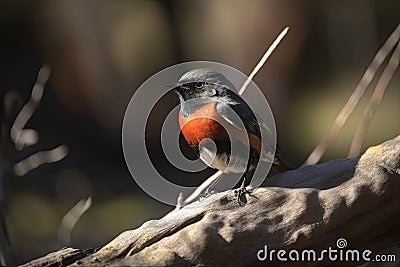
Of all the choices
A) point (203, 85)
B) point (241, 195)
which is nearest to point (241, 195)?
point (241, 195)

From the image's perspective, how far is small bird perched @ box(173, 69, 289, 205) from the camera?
291cm

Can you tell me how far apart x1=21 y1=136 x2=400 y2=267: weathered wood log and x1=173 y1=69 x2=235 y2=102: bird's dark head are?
68 centimetres

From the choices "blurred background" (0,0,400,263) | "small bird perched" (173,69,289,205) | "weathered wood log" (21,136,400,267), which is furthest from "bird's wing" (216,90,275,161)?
"blurred background" (0,0,400,263)

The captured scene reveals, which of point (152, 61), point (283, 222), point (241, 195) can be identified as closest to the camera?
point (283, 222)

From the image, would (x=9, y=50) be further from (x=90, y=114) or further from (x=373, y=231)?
(x=373, y=231)

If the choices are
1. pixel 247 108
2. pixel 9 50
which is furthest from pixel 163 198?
pixel 9 50

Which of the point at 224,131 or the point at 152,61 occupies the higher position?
the point at 224,131

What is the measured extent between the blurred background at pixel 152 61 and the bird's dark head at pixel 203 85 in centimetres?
294

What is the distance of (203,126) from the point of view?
9.58 ft

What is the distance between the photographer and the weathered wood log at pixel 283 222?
Answer: 85.2 inches

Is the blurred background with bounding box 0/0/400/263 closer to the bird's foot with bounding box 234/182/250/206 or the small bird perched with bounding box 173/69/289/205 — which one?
the small bird perched with bounding box 173/69/289/205

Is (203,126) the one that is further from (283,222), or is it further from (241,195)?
(283,222)

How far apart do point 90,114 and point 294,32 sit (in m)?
1.89

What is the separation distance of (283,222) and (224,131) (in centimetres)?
71
